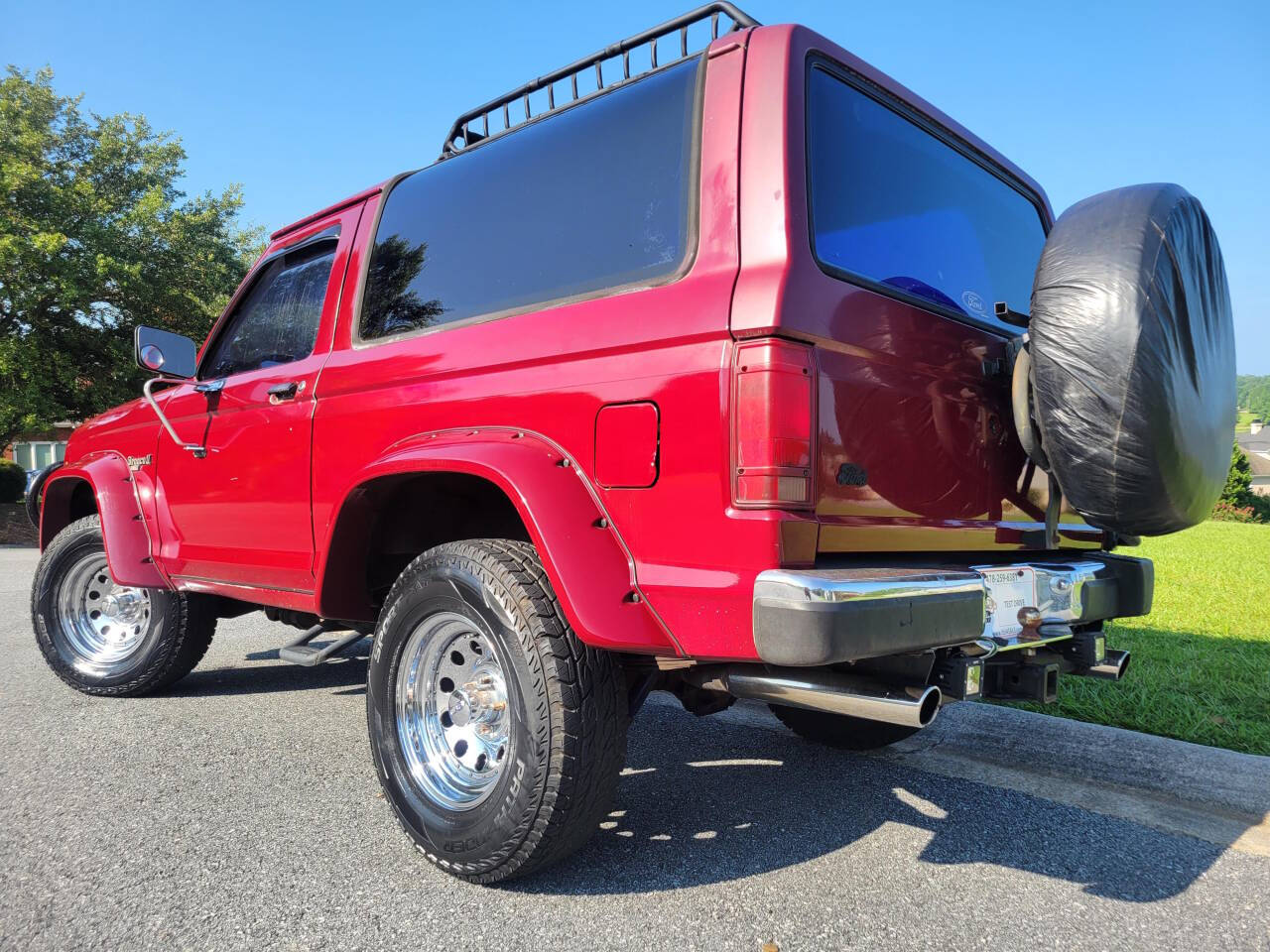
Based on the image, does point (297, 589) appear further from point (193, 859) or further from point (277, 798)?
point (193, 859)

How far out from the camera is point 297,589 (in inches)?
126

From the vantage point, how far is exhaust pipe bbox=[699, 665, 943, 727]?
1.92 m

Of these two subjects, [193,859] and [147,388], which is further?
[147,388]

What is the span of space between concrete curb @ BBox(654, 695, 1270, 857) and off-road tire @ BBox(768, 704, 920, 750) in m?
0.12

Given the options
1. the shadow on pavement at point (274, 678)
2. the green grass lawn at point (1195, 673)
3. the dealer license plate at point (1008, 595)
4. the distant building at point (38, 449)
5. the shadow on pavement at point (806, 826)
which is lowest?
the shadow on pavement at point (806, 826)

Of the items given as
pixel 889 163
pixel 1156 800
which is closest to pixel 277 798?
pixel 889 163

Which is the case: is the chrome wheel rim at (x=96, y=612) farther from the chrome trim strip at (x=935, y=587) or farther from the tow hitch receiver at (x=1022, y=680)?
the tow hitch receiver at (x=1022, y=680)

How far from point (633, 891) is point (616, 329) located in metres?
1.50

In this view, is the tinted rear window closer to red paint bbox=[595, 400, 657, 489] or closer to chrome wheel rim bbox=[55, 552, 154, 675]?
red paint bbox=[595, 400, 657, 489]

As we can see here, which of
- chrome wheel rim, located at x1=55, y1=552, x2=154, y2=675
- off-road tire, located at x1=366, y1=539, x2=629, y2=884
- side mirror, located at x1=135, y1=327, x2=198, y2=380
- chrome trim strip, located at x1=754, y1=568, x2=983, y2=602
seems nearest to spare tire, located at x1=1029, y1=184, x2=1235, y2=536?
chrome trim strip, located at x1=754, y1=568, x2=983, y2=602

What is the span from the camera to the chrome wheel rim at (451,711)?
8.02 ft

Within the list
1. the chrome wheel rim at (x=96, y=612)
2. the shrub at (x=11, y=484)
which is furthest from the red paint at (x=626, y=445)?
the shrub at (x=11, y=484)

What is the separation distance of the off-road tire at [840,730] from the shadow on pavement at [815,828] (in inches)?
2.9

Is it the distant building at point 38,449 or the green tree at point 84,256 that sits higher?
the green tree at point 84,256
